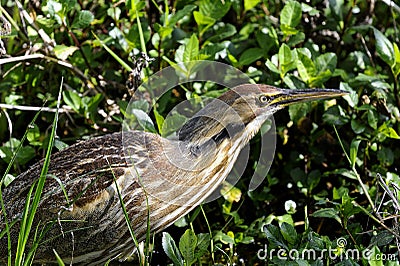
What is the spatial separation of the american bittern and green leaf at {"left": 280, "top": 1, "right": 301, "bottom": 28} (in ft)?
1.99

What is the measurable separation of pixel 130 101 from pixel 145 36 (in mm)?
351

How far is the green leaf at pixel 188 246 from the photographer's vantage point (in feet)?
8.25

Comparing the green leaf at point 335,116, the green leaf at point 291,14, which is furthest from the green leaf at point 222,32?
the green leaf at point 335,116

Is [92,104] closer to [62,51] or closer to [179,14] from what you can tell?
[62,51]

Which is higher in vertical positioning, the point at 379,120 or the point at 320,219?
the point at 379,120

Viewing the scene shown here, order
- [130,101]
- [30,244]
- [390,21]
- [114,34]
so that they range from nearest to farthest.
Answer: [30,244] < [130,101] < [114,34] < [390,21]

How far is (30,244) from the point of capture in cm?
260

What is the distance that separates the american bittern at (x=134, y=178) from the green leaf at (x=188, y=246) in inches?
6.5

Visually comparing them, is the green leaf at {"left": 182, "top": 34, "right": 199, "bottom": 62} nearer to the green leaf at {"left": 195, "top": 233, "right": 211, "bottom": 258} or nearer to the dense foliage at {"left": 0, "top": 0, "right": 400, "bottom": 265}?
the dense foliage at {"left": 0, "top": 0, "right": 400, "bottom": 265}

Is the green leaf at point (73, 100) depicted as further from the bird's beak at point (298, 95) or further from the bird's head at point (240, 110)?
the bird's beak at point (298, 95)

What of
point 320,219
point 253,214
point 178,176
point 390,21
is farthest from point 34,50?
point 390,21

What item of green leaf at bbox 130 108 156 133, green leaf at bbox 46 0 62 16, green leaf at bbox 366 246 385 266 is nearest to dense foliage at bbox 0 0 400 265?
green leaf at bbox 46 0 62 16

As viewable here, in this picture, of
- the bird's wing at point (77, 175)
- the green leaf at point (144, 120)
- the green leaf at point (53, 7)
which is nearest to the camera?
the bird's wing at point (77, 175)

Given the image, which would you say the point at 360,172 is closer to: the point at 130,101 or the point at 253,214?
the point at 253,214
